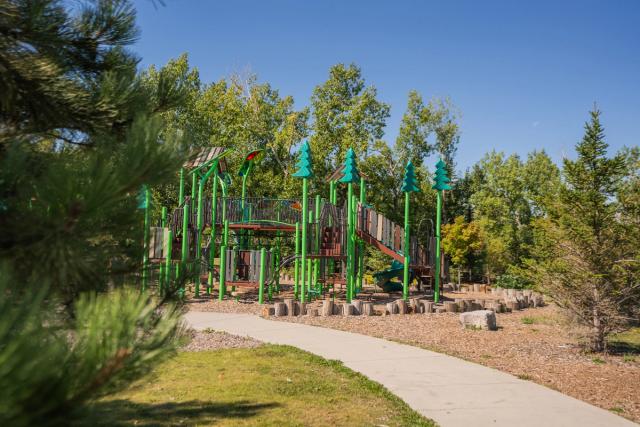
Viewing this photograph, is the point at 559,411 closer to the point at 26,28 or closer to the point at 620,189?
the point at 620,189

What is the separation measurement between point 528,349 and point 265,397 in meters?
5.37

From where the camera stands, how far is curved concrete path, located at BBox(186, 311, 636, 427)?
15.7 feet

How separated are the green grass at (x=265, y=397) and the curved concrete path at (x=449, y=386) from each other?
333mm

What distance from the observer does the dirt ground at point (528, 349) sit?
615 cm

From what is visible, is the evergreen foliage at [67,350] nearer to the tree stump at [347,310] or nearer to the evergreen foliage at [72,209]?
the evergreen foliage at [72,209]

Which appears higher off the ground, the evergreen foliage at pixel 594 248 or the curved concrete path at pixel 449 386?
the evergreen foliage at pixel 594 248

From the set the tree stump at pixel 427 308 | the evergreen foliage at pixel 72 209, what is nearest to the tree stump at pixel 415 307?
the tree stump at pixel 427 308

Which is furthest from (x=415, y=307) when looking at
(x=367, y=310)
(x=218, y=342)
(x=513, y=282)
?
(x=513, y=282)

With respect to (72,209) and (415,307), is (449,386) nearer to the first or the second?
(72,209)

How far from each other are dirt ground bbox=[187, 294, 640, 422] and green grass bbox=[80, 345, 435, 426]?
232cm

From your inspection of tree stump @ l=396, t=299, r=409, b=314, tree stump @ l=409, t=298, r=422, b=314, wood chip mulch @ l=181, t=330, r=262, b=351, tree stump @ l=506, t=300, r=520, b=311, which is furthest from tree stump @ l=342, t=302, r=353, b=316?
tree stump @ l=506, t=300, r=520, b=311


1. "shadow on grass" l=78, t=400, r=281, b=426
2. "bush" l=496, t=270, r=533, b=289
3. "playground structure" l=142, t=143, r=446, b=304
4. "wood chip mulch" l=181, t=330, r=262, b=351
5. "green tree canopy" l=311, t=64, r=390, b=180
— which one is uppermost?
"green tree canopy" l=311, t=64, r=390, b=180

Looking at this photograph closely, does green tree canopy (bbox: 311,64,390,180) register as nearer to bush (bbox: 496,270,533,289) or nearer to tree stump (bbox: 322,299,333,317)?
bush (bbox: 496,270,533,289)

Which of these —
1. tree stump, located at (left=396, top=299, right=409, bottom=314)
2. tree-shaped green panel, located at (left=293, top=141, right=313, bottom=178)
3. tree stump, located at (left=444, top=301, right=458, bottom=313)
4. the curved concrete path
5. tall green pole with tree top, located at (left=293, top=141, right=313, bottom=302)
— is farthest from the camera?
tree-shaped green panel, located at (left=293, top=141, right=313, bottom=178)
